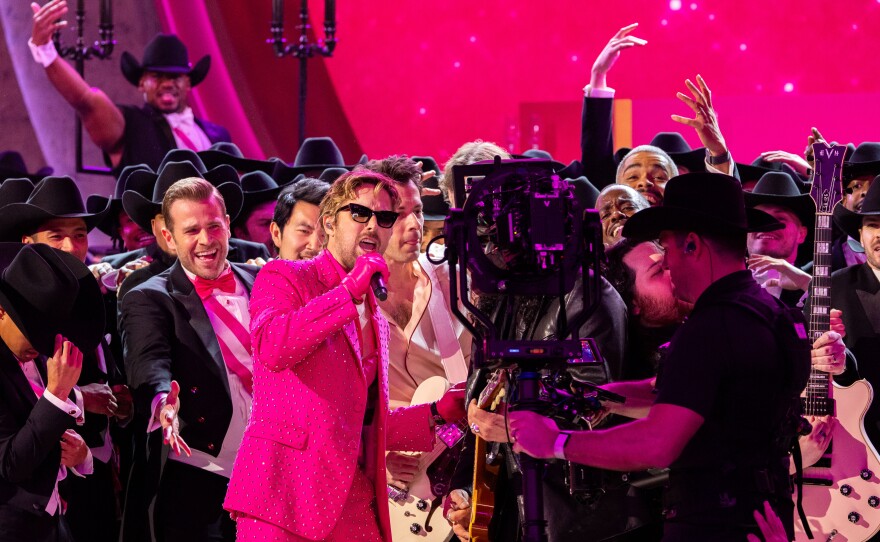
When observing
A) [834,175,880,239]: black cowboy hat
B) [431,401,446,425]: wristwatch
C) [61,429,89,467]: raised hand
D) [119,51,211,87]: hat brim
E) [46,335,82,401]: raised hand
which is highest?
[119,51,211,87]: hat brim

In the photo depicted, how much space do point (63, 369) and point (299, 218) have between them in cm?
155

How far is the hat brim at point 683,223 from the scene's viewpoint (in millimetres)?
3281

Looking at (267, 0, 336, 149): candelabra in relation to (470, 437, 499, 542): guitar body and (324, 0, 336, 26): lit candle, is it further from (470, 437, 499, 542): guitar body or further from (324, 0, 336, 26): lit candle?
(470, 437, 499, 542): guitar body

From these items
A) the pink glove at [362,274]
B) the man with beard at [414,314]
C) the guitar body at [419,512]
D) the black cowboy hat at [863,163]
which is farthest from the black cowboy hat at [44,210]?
the black cowboy hat at [863,163]

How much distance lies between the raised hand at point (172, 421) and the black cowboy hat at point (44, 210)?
5.78 ft

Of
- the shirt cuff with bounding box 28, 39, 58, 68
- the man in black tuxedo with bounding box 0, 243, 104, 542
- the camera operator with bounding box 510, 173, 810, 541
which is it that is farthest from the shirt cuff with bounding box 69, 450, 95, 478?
the shirt cuff with bounding box 28, 39, 58, 68

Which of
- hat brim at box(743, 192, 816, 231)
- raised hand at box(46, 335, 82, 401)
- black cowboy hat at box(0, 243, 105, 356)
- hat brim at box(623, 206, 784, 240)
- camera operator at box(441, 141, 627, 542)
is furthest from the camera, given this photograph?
hat brim at box(743, 192, 816, 231)

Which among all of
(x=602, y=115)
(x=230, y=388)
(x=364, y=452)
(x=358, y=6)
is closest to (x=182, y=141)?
(x=358, y=6)

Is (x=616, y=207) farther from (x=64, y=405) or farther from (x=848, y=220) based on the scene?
(x=64, y=405)

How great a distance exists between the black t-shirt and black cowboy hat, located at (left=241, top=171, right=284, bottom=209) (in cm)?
414

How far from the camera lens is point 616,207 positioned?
5.07m

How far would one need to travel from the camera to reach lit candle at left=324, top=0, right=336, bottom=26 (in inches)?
374

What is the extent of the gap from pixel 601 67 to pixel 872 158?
1.53 metres

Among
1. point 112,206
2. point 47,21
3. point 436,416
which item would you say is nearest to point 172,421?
point 436,416
